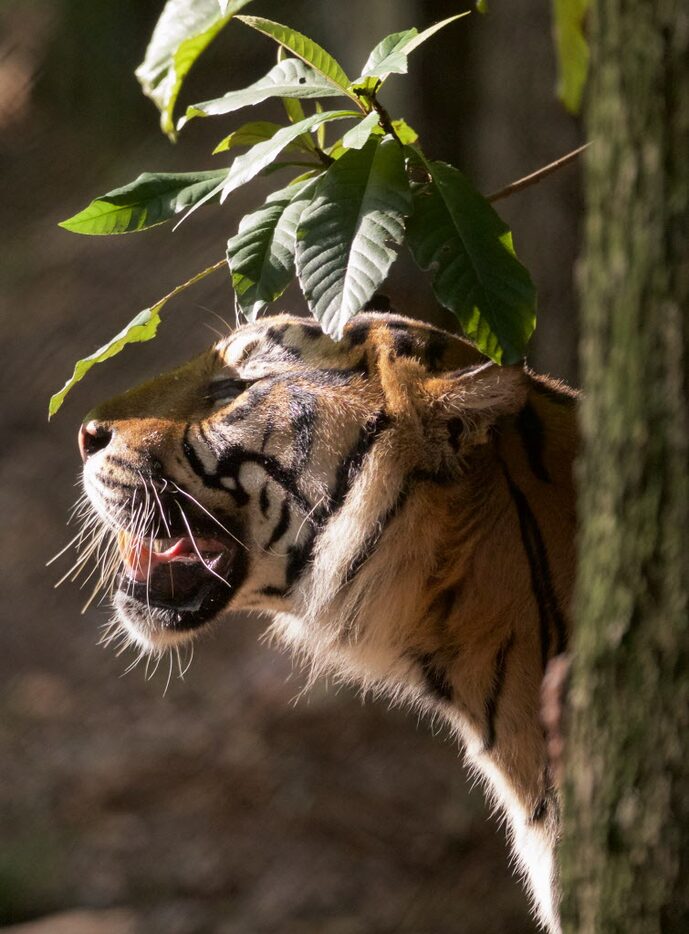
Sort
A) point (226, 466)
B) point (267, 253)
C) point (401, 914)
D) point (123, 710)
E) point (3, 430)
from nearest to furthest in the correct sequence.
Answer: point (267, 253), point (226, 466), point (401, 914), point (123, 710), point (3, 430)

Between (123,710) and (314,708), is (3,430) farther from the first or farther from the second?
(314,708)

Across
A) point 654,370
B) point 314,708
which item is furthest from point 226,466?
point 314,708

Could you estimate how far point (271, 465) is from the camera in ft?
7.13

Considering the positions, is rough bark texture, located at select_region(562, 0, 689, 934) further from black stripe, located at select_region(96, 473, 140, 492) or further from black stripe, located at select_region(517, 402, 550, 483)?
black stripe, located at select_region(96, 473, 140, 492)

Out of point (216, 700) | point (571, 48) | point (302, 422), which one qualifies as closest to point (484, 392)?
point (302, 422)

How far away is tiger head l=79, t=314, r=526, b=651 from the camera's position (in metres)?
2.06

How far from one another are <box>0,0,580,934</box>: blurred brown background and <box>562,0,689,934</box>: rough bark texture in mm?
3130

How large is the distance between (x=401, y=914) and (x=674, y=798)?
3.98m

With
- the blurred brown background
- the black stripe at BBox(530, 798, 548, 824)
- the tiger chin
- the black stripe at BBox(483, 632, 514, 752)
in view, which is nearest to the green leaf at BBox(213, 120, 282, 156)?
the tiger chin

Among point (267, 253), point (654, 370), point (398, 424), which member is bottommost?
point (398, 424)

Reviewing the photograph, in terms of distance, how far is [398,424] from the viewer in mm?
2045

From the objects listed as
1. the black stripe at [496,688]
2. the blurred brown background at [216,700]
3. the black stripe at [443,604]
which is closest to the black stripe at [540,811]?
the black stripe at [496,688]

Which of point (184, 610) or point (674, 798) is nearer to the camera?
point (674, 798)

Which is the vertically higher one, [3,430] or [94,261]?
[94,261]
